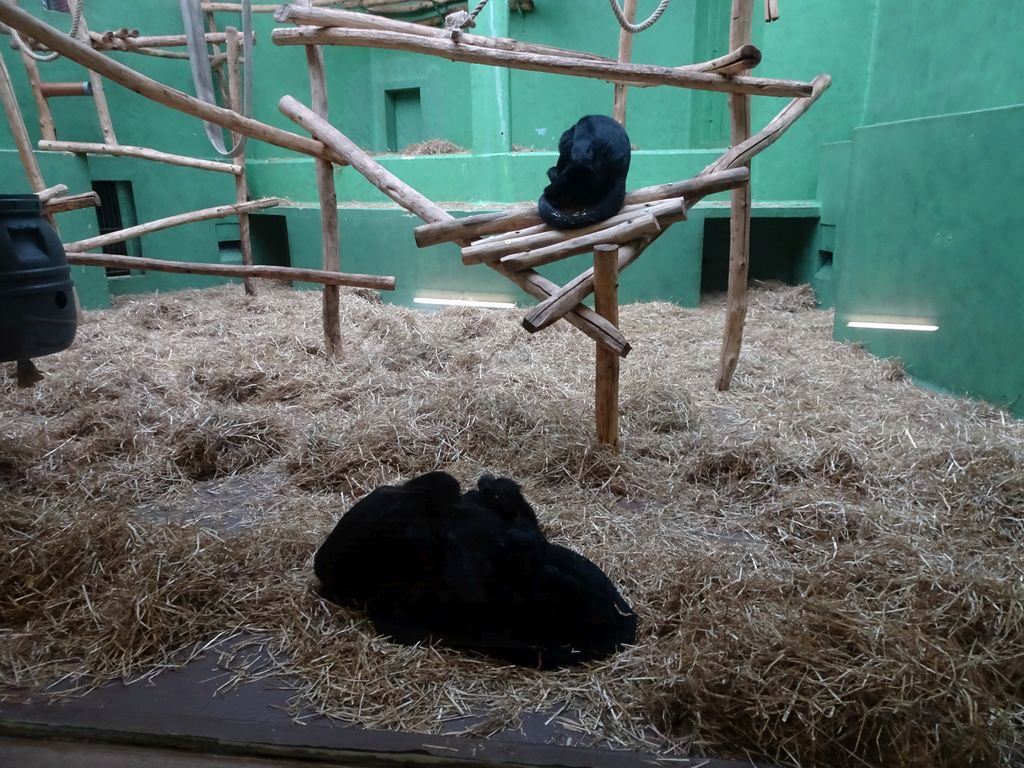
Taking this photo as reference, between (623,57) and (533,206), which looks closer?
(533,206)

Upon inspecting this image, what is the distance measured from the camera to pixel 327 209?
4617 millimetres

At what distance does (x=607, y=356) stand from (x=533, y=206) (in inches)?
35.2

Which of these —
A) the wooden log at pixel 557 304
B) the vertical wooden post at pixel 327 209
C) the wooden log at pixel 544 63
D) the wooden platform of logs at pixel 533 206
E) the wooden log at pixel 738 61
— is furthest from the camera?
the vertical wooden post at pixel 327 209

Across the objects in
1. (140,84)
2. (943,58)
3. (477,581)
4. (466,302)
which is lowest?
(466,302)

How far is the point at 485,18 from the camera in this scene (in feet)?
24.1

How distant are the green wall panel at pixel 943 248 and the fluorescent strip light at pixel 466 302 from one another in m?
2.97

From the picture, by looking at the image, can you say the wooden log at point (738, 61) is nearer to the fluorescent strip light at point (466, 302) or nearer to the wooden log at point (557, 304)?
the wooden log at point (557, 304)

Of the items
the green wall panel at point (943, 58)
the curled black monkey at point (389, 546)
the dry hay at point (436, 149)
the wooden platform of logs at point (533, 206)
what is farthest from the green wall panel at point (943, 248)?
the dry hay at point (436, 149)

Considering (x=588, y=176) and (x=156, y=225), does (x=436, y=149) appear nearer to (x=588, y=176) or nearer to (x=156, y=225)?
(x=156, y=225)

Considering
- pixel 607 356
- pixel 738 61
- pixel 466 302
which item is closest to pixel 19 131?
pixel 466 302

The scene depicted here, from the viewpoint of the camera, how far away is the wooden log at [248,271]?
4605 mm

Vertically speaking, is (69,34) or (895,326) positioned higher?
(69,34)

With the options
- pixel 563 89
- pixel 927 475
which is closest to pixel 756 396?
pixel 927 475

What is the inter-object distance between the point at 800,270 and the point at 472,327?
4.03m
